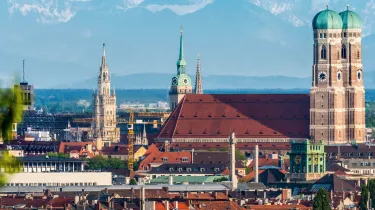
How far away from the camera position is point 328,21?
398 feet

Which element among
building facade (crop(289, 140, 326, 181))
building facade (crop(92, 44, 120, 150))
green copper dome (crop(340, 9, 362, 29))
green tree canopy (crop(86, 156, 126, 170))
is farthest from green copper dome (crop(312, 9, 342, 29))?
building facade (crop(92, 44, 120, 150))

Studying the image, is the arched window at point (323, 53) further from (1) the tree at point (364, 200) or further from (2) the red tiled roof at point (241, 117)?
(1) the tree at point (364, 200)

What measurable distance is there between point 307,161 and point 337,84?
1332 inches

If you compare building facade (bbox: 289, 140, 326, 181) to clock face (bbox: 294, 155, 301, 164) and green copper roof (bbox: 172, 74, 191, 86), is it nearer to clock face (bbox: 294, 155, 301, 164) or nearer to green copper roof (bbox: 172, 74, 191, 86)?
clock face (bbox: 294, 155, 301, 164)

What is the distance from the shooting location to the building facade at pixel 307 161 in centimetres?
8612

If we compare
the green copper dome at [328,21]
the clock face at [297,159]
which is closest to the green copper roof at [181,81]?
the green copper dome at [328,21]

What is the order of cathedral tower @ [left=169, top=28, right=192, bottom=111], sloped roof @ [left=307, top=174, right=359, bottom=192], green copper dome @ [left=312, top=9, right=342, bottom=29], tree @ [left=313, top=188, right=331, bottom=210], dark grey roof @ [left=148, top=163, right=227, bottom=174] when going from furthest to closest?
cathedral tower @ [left=169, top=28, right=192, bottom=111], green copper dome @ [left=312, top=9, right=342, bottom=29], dark grey roof @ [left=148, top=163, right=227, bottom=174], sloped roof @ [left=307, top=174, right=359, bottom=192], tree @ [left=313, top=188, right=331, bottom=210]

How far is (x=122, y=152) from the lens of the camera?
122m

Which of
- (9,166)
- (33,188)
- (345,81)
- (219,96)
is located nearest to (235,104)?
(219,96)

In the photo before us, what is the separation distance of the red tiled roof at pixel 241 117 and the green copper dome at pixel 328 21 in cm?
655

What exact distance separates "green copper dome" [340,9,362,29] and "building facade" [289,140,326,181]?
32657 millimetres

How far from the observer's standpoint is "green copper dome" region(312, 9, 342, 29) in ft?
396

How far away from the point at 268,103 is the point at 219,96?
4.04 m

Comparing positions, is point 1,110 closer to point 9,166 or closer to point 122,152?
point 9,166
